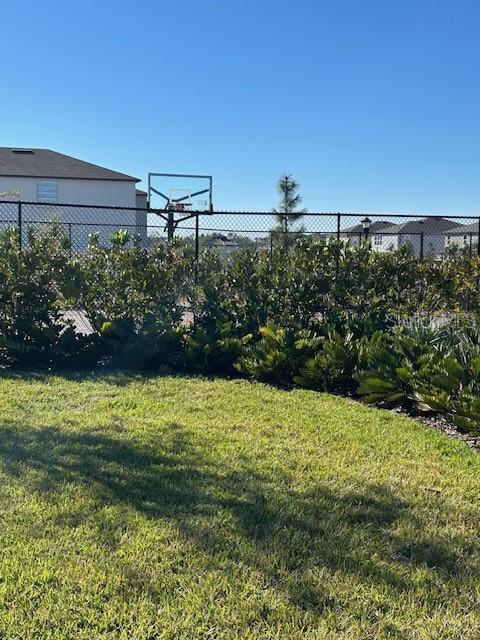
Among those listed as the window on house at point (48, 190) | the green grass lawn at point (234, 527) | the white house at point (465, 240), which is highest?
the window on house at point (48, 190)

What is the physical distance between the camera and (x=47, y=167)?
27969 millimetres

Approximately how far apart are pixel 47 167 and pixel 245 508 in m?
27.9

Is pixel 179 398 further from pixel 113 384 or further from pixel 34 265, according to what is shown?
pixel 34 265

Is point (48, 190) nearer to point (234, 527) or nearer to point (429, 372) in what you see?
point (429, 372)

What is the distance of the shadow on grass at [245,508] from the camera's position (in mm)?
2596

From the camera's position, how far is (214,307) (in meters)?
7.31

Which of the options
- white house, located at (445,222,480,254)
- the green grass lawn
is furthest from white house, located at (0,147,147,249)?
the green grass lawn

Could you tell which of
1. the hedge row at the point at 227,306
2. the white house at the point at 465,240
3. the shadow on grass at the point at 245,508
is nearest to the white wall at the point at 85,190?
the white house at the point at 465,240

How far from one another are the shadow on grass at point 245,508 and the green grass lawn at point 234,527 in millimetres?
11

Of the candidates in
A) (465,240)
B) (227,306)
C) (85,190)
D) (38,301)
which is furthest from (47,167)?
(227,306)

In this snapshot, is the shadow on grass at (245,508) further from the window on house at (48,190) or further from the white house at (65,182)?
the window on house at (48,190)

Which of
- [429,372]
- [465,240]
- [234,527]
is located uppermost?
[465,240]

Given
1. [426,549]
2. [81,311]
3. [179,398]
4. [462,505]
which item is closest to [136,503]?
[426,549]

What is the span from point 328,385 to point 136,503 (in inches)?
127
